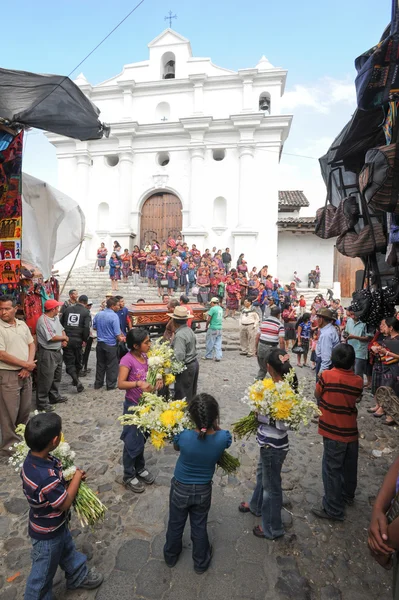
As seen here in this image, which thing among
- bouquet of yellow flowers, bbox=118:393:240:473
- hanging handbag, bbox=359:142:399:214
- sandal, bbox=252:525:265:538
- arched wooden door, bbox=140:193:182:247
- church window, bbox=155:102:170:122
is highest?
church window, bbox=155:102:170:122

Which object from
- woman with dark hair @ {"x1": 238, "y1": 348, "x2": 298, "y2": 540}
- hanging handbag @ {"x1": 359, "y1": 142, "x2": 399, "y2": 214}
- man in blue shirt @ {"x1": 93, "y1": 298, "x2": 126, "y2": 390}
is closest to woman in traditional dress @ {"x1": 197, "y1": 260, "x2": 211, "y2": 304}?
man in blue shirt @ {"x1": 93, "y1": 298, "x2": 126, "y2": 390}

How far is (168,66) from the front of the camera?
76.4ft

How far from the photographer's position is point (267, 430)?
9.70 feet

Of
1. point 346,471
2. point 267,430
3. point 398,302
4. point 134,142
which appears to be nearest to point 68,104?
point 267,430

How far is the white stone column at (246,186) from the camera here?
20375 mm

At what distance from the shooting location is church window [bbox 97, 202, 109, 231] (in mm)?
22031

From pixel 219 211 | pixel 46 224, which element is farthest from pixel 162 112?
pixel 46 224

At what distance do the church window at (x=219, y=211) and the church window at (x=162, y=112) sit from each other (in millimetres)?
6576

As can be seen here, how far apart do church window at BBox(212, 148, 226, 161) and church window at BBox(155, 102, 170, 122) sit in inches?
162

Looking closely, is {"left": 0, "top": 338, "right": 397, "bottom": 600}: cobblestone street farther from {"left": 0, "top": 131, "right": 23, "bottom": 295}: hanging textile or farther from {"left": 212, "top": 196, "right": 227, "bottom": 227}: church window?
{"left": 212, "top": 196, "right": 227, "bottom": 227}: church window

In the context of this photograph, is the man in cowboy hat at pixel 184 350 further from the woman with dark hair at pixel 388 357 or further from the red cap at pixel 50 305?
the woman with dark hair at pixel 388 357

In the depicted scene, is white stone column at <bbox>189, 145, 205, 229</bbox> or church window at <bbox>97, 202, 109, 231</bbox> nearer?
white stone column at <bbox>189, 145, 205, 229</bbox>

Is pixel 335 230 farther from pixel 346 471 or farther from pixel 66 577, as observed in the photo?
pixel 66 577

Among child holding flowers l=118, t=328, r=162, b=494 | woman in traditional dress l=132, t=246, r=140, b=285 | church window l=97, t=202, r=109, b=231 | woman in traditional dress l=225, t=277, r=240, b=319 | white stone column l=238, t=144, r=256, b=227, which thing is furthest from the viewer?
church window l=97, t=202, r=109, b=231
